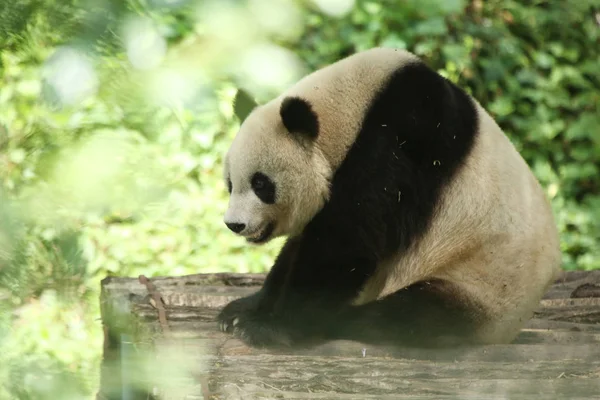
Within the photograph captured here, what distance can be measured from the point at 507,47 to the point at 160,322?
499 cm

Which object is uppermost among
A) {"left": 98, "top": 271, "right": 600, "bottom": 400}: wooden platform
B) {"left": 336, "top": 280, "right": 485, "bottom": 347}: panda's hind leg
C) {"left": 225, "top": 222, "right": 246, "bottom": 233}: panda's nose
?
{"left": 225, "top": 222, "right": 246, "bottom": 233}: panda's nose

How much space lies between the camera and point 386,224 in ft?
10.0

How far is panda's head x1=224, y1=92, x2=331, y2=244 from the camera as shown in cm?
317

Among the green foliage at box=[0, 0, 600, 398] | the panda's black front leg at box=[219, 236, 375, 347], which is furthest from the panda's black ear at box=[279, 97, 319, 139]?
the green foliage at box=[0, 0, 600, 398]

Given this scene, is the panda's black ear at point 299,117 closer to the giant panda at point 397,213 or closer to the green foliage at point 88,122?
the giant panda at point 397,213

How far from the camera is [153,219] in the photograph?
2.83ft

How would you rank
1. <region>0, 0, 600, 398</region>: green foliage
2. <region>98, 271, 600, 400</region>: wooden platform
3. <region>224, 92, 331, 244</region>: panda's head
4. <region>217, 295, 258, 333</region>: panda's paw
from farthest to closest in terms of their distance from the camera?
<region>217, 295, 258, 333</region>: panda's paw → <region>224, 92, 331, 244</region>: panda's head → <region>98, 271, 600, 400</region>: wooden platform → <region>0, 0, 600, 398</region>: green foliage

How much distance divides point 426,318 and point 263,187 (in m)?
0.88

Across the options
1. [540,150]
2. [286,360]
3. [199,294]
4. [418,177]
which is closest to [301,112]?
[418,177]

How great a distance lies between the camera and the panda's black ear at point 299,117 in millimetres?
3113

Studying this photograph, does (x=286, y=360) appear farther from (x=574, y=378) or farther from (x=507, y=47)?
(x=507, y=47)

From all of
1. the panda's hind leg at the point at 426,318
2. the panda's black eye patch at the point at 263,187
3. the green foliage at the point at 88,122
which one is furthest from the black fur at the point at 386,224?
the green foliage at the point at 88,122

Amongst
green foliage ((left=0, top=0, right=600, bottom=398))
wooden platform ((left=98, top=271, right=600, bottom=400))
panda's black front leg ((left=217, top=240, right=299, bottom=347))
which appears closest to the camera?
green foliage ((left=0, top=0, right=600, bottom=398))

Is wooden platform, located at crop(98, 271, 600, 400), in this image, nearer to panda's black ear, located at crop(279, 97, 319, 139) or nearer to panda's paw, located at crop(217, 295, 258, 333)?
panda's paw, located at crop(217, 295, 258, 333)
